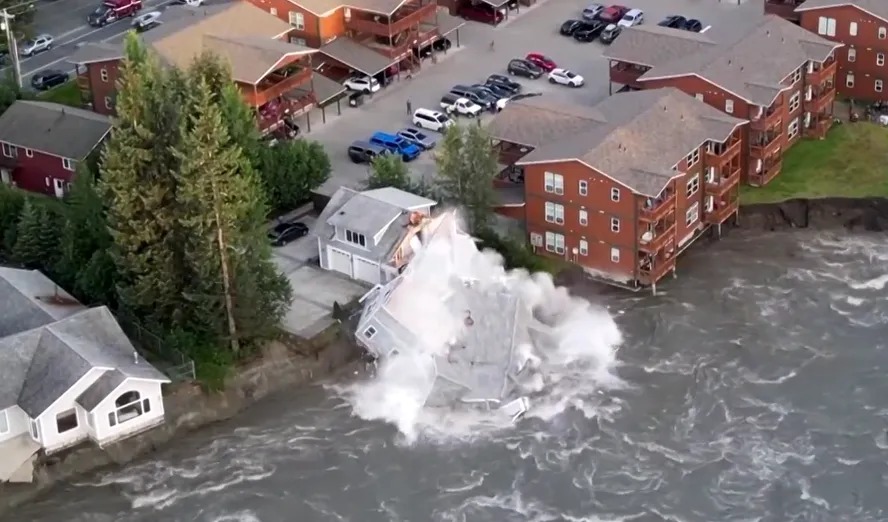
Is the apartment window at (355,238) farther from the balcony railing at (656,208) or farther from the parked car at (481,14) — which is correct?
the parked car at (481,14)

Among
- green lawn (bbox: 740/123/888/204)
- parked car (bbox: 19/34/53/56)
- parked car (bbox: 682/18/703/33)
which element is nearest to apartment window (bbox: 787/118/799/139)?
green lawn (bbox: 740/123/888/204)

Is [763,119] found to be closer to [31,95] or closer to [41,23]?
[31,95]

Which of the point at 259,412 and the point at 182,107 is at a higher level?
the point at 182,107

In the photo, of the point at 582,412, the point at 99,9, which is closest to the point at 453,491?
the point at 582,412

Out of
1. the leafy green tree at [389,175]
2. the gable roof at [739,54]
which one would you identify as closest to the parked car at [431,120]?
the gable roof at [739,54]

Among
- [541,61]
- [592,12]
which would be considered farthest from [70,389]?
[592,12]

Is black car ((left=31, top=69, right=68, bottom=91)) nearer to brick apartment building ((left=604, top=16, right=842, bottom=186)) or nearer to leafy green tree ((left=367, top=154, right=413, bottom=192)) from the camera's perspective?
leafy green tree ((left=367, top=154, right=413, bottom=192))

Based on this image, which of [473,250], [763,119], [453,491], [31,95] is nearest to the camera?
[453,491]
